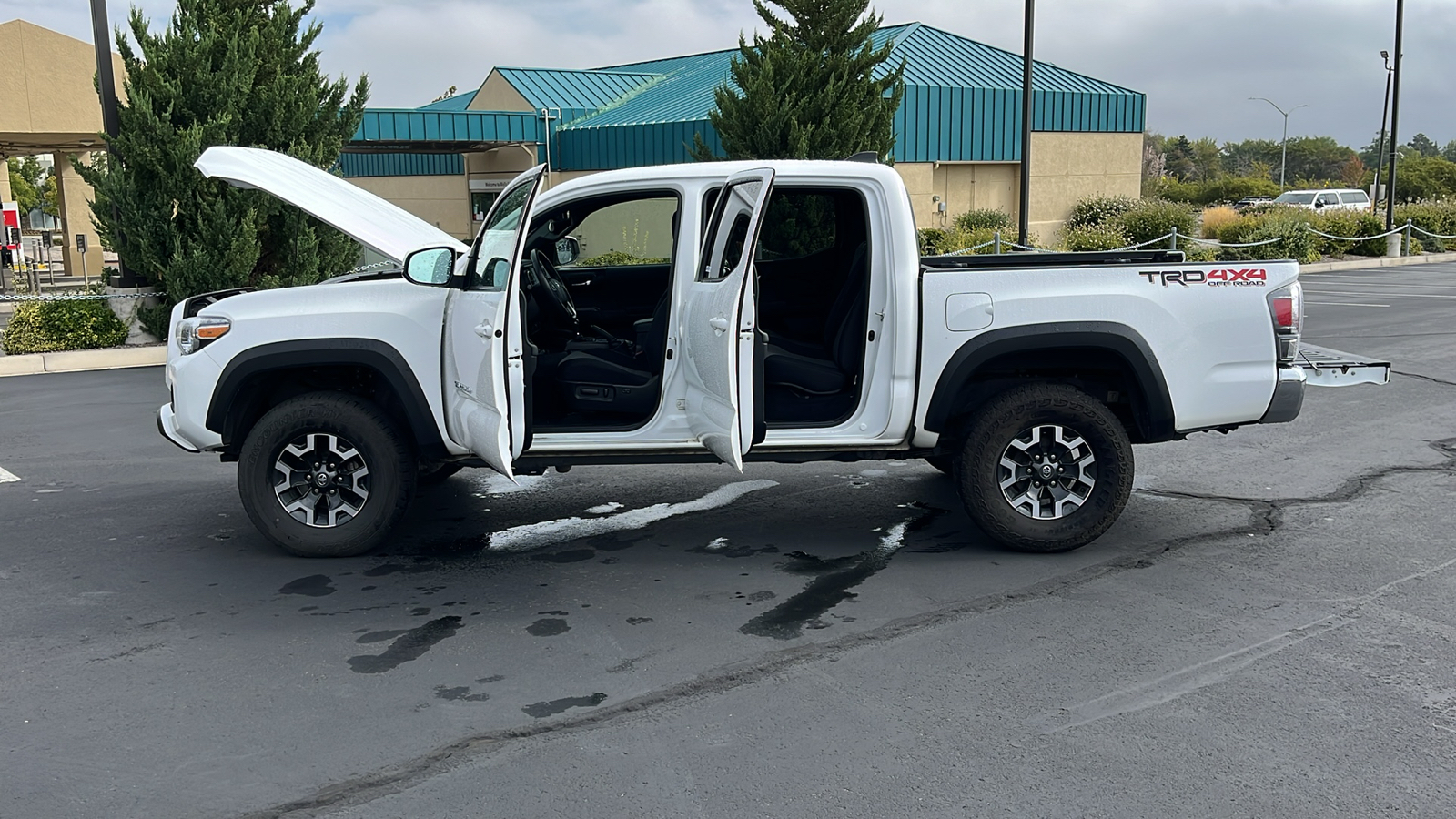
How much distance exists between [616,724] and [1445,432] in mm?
7604

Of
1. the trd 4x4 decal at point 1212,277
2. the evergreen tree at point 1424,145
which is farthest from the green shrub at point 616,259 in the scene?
the evergreen tree at point 1424,145

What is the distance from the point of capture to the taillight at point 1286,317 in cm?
611

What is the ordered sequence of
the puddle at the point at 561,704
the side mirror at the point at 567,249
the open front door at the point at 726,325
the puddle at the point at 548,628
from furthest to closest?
1. the side mirror at the point at 567,249
2. the open front door at the point at 726,325
3. the puddle at the point at 548,628
4. the puddle at the point at 561,704

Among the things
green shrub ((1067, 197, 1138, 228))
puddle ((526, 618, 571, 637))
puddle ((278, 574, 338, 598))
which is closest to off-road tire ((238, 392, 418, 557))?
puddle ((278, 574, 338, 598))

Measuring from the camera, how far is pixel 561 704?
449 centimetres

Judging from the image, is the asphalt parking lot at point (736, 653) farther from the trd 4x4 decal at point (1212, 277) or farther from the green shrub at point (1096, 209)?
the green shrub at point (1096, 209)

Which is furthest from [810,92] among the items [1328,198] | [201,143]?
[1328,198]

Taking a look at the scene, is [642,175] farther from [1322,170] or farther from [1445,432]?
[1322,170]

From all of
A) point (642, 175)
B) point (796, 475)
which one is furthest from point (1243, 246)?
point (642, 175)

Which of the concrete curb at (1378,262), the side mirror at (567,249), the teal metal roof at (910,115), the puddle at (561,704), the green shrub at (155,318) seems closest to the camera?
the puddle at (561,704)

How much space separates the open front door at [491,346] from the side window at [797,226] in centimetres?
140

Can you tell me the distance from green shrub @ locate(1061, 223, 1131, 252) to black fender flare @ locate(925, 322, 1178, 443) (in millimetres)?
20724

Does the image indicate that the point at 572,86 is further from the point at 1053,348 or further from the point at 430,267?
the point at 1053,348

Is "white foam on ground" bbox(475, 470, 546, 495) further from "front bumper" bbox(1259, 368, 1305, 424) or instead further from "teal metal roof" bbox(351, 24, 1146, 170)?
"teal metal roof" bbox(351, 24, 1146, 170)
